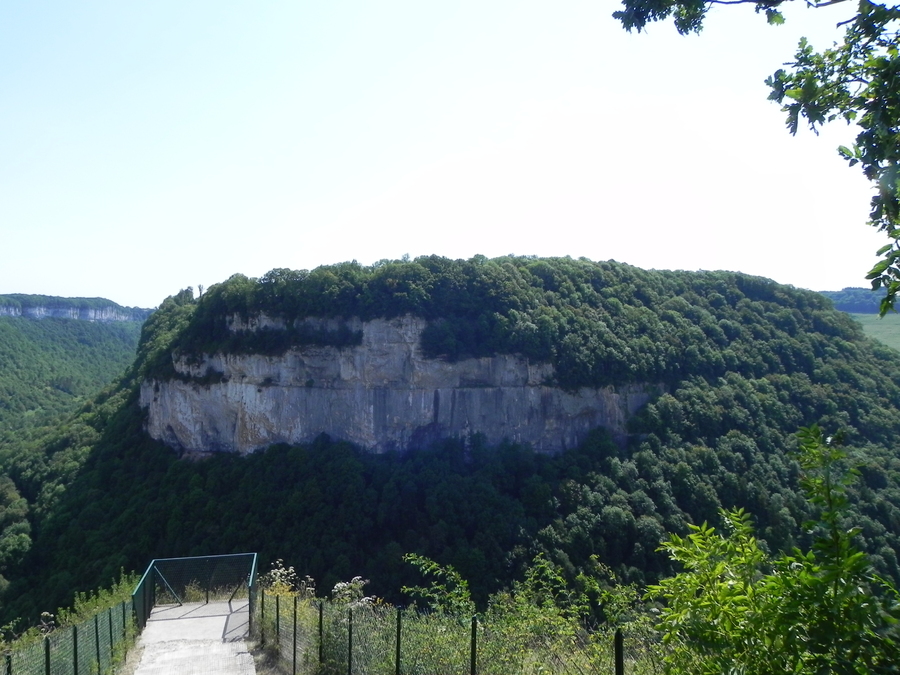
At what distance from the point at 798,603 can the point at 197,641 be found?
12513 mm

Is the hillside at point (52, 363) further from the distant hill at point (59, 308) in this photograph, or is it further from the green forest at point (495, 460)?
the green forest at point (495, 460)

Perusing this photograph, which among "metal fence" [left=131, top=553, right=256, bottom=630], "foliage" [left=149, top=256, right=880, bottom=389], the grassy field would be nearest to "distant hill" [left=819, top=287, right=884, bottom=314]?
the grassy field

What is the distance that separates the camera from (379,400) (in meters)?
46.2

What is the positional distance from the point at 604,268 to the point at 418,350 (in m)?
20.5

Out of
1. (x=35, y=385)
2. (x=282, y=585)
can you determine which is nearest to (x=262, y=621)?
(x=282, y=585)

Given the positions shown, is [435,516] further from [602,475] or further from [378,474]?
[602,475]

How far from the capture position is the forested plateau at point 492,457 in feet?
120

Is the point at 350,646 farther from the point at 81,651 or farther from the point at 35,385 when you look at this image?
the point at 35,385

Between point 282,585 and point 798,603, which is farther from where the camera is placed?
point 282,585

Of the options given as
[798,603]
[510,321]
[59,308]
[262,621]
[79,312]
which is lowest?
[262,621]

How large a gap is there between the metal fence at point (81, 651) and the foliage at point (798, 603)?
27.5 ft

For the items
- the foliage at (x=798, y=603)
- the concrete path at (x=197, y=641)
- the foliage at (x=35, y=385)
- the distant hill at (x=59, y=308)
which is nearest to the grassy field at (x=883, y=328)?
the concrete path at (x=197, y=641)

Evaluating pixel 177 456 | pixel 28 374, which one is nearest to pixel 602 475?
pixel 177 456

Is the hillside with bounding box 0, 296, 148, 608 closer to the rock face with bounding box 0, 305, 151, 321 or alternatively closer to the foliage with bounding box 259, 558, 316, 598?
the rock face with bounding box 0, 305, 151, 321
